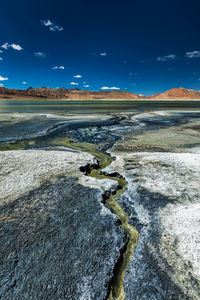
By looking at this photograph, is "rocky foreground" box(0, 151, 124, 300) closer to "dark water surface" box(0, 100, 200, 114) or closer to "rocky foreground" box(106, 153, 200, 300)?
"rocky foreground" box(106, 153, 200, 300)

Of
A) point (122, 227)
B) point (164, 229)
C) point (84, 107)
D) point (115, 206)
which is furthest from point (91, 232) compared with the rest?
point (84, 107)

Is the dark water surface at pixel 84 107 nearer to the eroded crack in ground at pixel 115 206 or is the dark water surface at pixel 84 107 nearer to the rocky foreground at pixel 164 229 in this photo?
the eroded crack in ground at pixel 115 206

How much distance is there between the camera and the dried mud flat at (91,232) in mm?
2225

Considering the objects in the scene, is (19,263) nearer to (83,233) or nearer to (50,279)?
(50,279)

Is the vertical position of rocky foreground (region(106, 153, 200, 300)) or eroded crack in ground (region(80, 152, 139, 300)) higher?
rocky foreground (region(106, 153, 200, 300))

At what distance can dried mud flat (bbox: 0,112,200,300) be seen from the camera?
222 centimetres

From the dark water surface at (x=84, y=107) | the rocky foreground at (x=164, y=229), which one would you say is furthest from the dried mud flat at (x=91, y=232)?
the dark water surface at (x=84, y=107)

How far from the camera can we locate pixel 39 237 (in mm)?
2918

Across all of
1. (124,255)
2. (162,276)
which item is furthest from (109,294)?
(162,276)

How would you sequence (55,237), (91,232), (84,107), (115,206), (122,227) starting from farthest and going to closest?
1. (84,107)
2. (115,206)
3. (122,227)
4. (91,232)
5. (55,237)

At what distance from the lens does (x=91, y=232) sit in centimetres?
304

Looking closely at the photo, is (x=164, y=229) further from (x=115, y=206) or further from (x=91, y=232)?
(x=91, y=232)

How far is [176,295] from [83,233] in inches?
65.2

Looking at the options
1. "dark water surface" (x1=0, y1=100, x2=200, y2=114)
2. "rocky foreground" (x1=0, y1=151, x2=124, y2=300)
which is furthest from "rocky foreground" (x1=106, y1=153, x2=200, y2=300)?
"dark water surface" (x1=0, y1=100, x2=200, y2=114)
